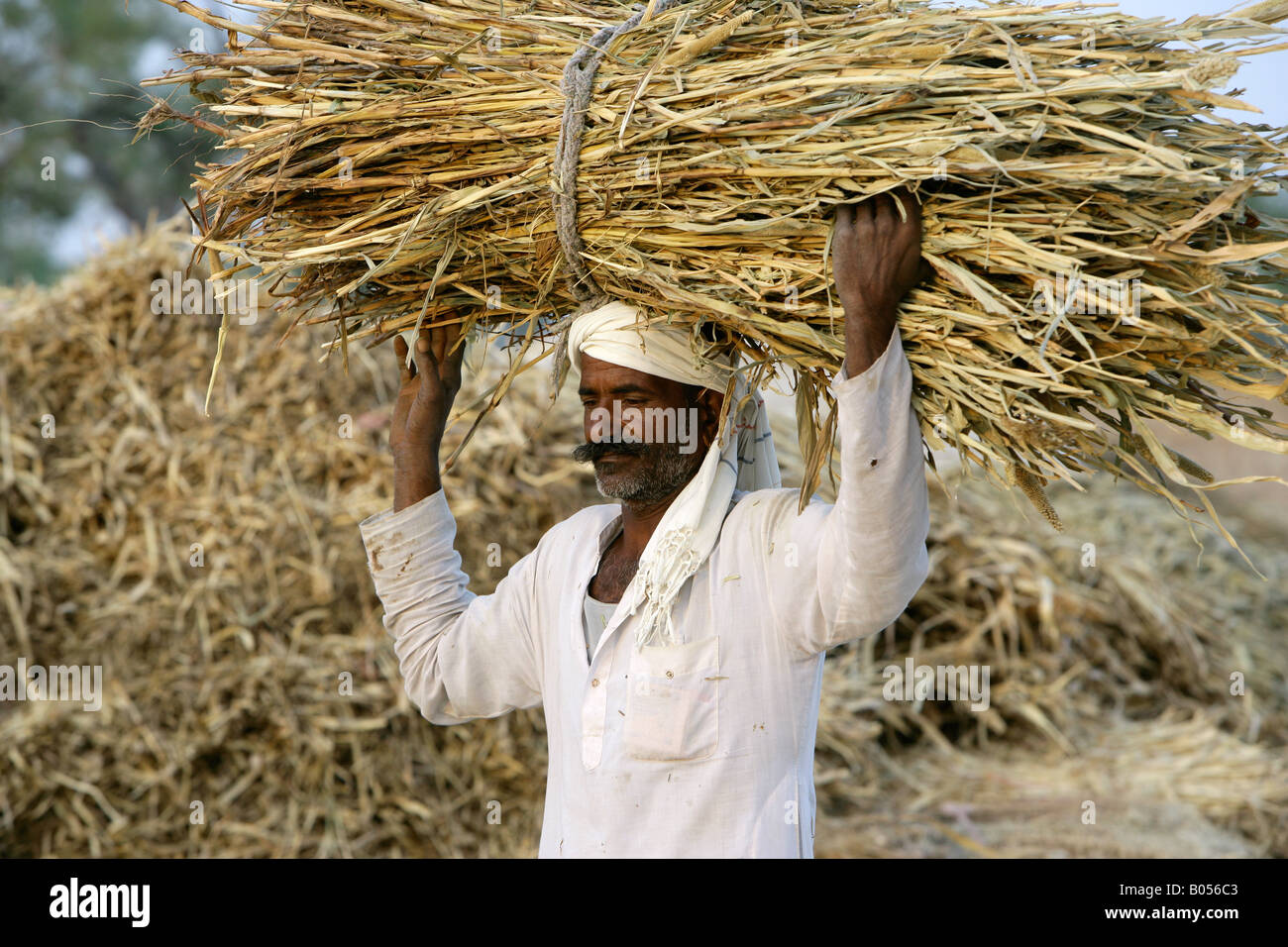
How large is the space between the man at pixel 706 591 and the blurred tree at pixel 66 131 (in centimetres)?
1300

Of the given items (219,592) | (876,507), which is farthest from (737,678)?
(219,592)

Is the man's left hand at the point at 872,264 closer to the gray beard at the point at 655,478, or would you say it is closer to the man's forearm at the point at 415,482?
the gray beard at the point at 655,478

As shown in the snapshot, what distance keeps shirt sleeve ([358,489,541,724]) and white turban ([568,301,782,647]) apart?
0.35 metres

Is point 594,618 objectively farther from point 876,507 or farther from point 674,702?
point 876,507

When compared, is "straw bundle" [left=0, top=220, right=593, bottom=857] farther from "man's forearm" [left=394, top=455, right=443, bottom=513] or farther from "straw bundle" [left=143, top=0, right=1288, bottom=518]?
"straw bundle" [left=143, top=0, right=1288, bottom=518]

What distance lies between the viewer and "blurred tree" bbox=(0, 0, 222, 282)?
46.1ft

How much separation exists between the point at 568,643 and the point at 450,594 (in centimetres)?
36

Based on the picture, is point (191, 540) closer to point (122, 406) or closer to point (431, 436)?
point (122, 406)

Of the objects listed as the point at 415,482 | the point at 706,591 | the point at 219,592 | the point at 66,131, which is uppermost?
the point at 66,131

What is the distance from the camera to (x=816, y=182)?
1.69 meters

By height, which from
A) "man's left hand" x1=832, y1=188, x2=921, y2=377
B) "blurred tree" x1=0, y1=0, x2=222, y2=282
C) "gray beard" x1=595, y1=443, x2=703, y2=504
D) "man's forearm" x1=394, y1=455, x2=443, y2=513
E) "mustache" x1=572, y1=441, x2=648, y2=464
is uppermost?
"blurred tree" x1=0, y1=0, x2=222, y2=282

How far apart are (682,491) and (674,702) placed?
1.23 feet

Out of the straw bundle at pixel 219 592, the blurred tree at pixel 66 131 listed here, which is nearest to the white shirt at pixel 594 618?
the straw bundle at pixel 219 592

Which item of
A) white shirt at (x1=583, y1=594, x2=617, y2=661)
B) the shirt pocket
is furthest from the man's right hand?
the shirt pocket
